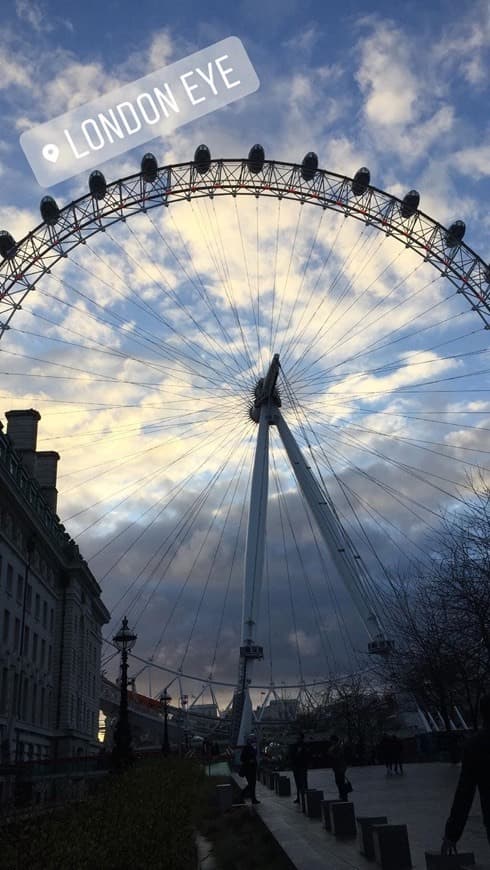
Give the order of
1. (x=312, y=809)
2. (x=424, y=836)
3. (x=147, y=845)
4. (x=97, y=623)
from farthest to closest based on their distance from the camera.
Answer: (x=97, y=623)
(x=312, y=809)
(x=424, y=836)
(x=147, y=845)

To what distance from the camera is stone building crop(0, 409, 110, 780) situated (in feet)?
148

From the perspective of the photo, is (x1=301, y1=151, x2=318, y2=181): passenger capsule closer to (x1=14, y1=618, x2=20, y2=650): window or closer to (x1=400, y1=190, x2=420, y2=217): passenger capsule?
(x1=400, y1=190, x2=420, y2=217): passenger capsule

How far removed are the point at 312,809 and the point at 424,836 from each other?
4.56 meters

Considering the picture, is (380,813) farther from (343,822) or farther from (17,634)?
(17,634)

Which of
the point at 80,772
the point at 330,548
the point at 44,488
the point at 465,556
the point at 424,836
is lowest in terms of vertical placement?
the point at 424,836

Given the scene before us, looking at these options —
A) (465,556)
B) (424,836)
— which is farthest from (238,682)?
(424,836)

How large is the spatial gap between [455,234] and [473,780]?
39.9 metres

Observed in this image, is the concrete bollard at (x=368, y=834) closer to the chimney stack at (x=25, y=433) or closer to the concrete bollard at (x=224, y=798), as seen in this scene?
the concrete bollard at (x=224, y=798)

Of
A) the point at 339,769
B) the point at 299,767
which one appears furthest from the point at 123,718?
the point at 339,769

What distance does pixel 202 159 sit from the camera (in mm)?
41938

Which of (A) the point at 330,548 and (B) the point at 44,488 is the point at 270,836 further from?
(B) the point at 44,488

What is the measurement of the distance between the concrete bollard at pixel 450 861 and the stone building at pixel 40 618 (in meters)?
38.3

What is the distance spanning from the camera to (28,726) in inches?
1939

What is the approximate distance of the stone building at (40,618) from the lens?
45.1m
